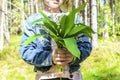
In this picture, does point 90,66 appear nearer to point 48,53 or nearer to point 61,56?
point 48,53

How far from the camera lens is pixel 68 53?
2.06 meters

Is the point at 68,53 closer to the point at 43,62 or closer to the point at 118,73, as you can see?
the point at 43,62

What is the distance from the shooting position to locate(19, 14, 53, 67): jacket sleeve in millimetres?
2207

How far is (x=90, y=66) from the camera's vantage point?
9.51 metres

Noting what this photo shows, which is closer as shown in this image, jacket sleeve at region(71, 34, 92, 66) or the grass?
jacket sleeve at region(71, 34, 92, 66)

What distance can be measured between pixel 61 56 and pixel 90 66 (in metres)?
7.53

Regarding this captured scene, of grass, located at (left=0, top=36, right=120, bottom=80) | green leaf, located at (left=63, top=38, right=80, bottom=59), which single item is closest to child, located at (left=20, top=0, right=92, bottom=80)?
green leaf, located at (left=63, top=38, right=80, bottom=59)

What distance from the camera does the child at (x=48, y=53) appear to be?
2.21 m

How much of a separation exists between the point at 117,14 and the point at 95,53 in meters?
A: 28.5

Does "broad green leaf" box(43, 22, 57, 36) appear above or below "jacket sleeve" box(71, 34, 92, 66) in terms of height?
above

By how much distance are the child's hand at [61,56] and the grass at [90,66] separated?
2.60 metres

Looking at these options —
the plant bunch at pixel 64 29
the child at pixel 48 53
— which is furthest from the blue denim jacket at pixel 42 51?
the plant bunch at pixel 64 29

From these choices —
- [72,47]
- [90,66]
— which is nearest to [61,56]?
[72,47]

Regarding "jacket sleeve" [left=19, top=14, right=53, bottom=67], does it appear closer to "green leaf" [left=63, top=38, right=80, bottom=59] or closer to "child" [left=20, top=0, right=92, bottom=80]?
"child" [left=20, top=0, right=92, bottom=80]
